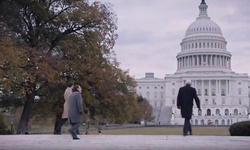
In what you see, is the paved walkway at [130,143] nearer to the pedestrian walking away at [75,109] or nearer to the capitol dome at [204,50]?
the pedestrian walking away at [75,109]

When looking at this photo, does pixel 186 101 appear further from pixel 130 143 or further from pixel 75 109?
pixel 75 109

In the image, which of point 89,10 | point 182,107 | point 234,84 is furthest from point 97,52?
point 234,84

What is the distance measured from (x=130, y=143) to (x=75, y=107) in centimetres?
194

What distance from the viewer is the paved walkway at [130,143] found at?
477 inches

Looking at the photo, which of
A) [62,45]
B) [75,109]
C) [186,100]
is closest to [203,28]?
[62,45]

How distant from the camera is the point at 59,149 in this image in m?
12.0

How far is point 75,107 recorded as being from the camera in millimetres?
12781

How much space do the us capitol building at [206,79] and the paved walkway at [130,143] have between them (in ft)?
375

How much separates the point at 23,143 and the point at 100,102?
14.1m

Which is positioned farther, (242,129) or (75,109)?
(242,129)

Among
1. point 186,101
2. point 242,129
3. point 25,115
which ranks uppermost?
point 186,101

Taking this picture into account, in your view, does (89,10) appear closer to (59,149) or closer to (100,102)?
(100,102)

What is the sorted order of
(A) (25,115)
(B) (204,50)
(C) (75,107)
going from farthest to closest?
(B) (204,50), (A) (25,115), (C) (75,107)

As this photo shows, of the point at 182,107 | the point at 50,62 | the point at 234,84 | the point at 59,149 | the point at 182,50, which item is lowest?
the point at 59,149
